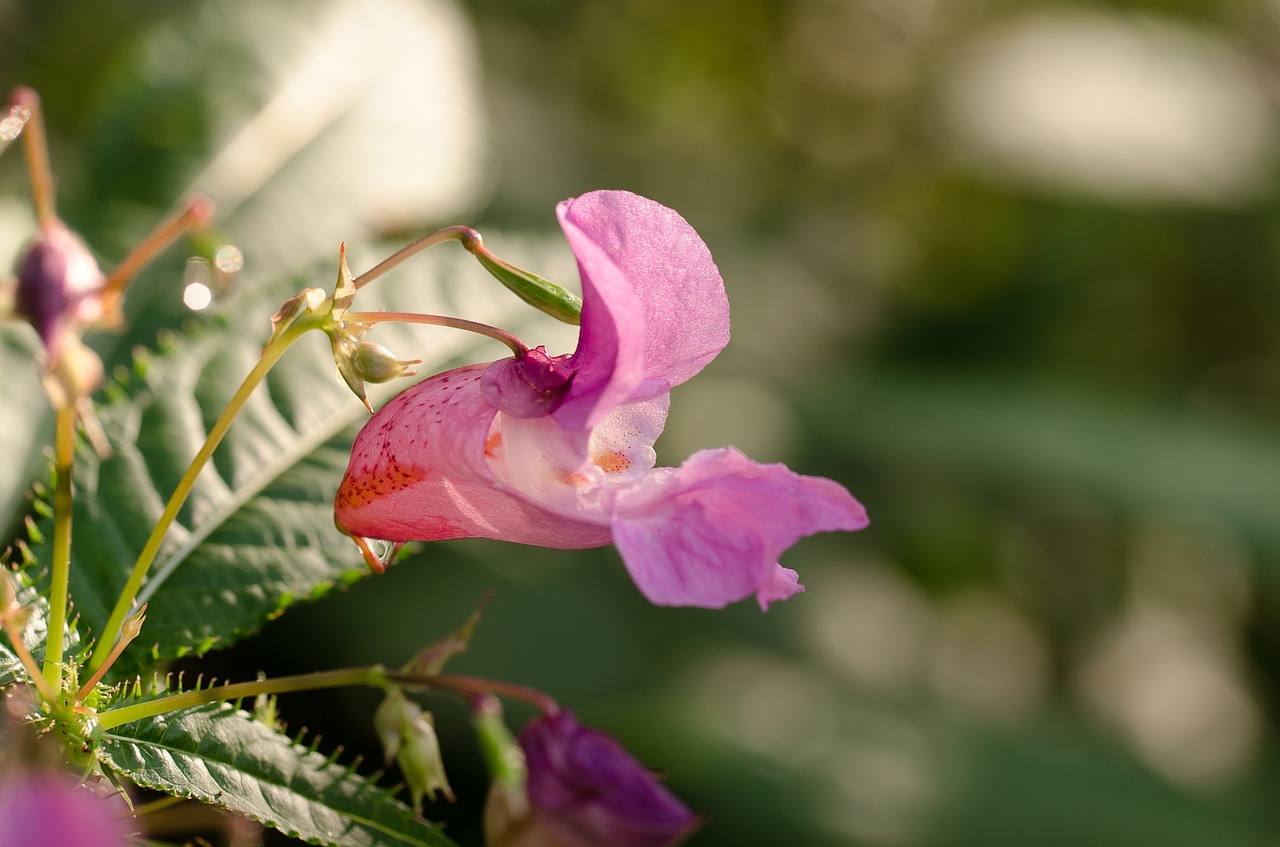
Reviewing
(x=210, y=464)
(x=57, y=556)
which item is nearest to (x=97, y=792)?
(x=57, y=556)

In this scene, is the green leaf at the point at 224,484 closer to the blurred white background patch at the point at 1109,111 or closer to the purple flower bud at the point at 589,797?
the purple flower bud at the point at 589,797

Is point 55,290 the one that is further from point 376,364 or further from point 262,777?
point 262,777

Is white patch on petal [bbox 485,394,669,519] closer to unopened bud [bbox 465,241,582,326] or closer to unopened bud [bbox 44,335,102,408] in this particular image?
unopened bud [bbox 465,241,582,326]

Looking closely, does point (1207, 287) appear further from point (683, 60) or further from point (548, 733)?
point (548, 733)

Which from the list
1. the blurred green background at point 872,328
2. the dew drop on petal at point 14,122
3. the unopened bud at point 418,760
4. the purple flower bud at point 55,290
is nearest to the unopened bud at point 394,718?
the unopened bud at point 418,760

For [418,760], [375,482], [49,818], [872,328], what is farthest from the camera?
[872,328]

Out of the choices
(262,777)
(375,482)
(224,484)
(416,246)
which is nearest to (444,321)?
(416,246)

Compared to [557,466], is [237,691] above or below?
below
